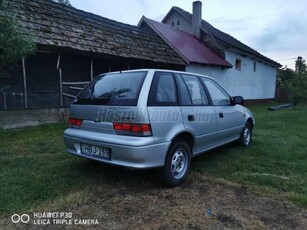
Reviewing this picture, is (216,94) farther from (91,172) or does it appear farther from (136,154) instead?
(91,172)

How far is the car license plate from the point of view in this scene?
11.9 feet

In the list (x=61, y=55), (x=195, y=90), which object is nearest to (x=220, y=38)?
(x=61, y=55)

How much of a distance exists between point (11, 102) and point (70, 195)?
6.05 m

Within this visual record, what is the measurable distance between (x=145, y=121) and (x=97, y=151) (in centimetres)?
85

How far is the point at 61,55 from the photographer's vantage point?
9.85 meters

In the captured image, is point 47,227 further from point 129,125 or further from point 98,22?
point 98,22

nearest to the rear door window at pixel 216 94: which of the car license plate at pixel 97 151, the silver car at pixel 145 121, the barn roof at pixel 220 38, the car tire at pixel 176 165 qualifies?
the silver car at pixel 145 121

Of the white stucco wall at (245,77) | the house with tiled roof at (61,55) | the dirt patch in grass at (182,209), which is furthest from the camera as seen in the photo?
the white stucco wall at (245,77)

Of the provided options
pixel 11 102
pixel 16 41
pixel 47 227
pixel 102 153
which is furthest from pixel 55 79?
pixel 47 227

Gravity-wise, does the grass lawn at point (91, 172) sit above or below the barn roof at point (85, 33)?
below

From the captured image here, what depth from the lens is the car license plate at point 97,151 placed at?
362 cm

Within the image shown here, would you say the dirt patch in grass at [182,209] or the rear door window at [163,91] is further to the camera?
the rear door window at [163,91]

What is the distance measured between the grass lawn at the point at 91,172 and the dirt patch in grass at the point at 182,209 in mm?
184

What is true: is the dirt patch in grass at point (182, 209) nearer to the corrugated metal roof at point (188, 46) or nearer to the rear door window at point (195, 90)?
the rear door window at point (195, 90)
